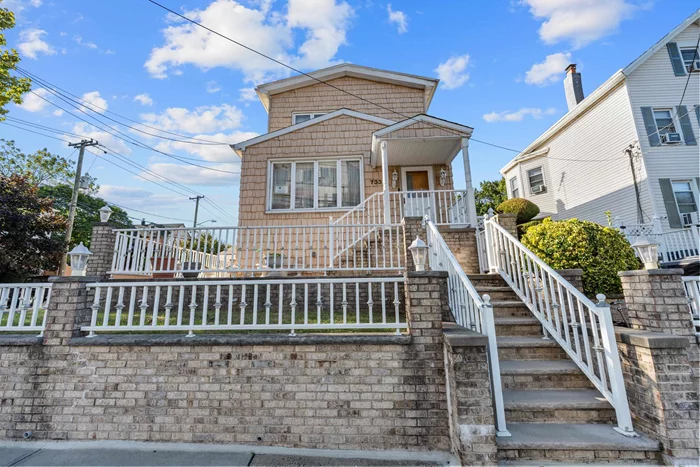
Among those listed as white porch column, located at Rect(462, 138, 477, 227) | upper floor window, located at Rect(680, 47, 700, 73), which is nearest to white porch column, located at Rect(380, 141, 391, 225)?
white porch column, located at Rect(462, 138, 477, 227)

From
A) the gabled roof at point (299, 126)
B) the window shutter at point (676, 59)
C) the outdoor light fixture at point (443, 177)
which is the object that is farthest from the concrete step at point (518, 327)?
the window shutter at point (676, 59)

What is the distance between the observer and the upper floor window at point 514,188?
54.6 ft

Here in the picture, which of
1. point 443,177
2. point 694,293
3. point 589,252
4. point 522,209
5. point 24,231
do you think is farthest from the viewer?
point 522,209

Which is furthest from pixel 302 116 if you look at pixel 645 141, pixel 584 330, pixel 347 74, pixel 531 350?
pixel 645 141

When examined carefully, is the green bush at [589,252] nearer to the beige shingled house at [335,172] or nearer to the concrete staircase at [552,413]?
the concrete staircase at [552,413]

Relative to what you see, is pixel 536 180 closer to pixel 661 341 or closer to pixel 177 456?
pixel 661 341

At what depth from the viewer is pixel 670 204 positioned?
33.6ft

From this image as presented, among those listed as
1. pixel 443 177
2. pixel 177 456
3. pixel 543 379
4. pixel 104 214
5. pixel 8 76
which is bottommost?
pixel 177 456

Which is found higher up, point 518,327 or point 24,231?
point 24,231

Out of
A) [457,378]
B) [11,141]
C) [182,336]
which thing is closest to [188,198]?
[11,141]

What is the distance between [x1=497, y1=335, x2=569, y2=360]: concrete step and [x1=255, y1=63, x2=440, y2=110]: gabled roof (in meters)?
9.60

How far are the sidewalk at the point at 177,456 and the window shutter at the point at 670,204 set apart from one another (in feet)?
40.7

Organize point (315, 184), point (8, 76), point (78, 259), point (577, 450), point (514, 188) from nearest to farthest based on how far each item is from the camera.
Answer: point (577, 450) → point (78, 259) → point (8, 76) → point (315, 184) → point (514, 188)

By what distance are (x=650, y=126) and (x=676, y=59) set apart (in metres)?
3.45
